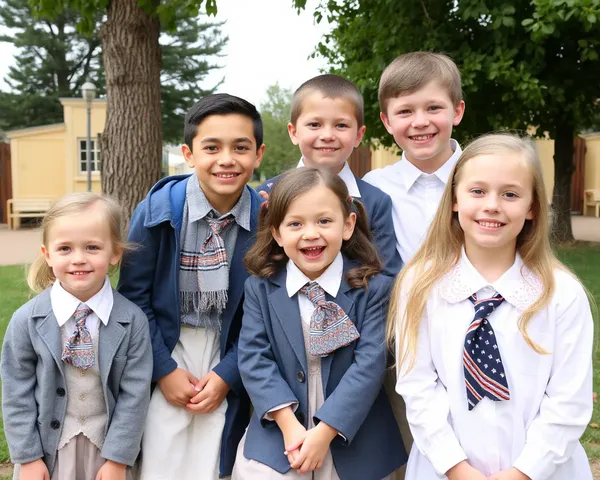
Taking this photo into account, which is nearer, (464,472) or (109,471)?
(464,472)

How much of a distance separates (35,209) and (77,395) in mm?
19168

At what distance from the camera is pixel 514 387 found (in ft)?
6.91

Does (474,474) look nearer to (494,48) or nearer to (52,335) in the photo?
(52,335)

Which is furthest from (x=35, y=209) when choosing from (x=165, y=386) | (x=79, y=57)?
(x=165, y=386)

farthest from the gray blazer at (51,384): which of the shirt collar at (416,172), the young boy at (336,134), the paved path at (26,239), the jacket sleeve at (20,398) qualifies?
the paved path at (26,239)

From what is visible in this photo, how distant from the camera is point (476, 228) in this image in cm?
217

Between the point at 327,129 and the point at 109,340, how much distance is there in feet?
3.87

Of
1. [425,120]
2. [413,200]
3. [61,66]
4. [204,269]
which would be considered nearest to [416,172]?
[413,200]

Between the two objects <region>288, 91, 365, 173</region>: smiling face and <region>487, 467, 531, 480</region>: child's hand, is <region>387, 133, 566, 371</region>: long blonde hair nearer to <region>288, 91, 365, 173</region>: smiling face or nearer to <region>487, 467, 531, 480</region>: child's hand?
<region>487, 467, 531, 480</region>: child's hand

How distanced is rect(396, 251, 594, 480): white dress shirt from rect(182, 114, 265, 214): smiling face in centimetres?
91

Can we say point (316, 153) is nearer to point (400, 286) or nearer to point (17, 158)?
point (400, 286)

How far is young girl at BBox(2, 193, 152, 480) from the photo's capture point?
7.64 feet

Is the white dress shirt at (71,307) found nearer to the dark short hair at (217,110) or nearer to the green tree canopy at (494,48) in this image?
the dark short hair at (217,110)

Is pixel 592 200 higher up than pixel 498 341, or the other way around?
pixel 498 341
